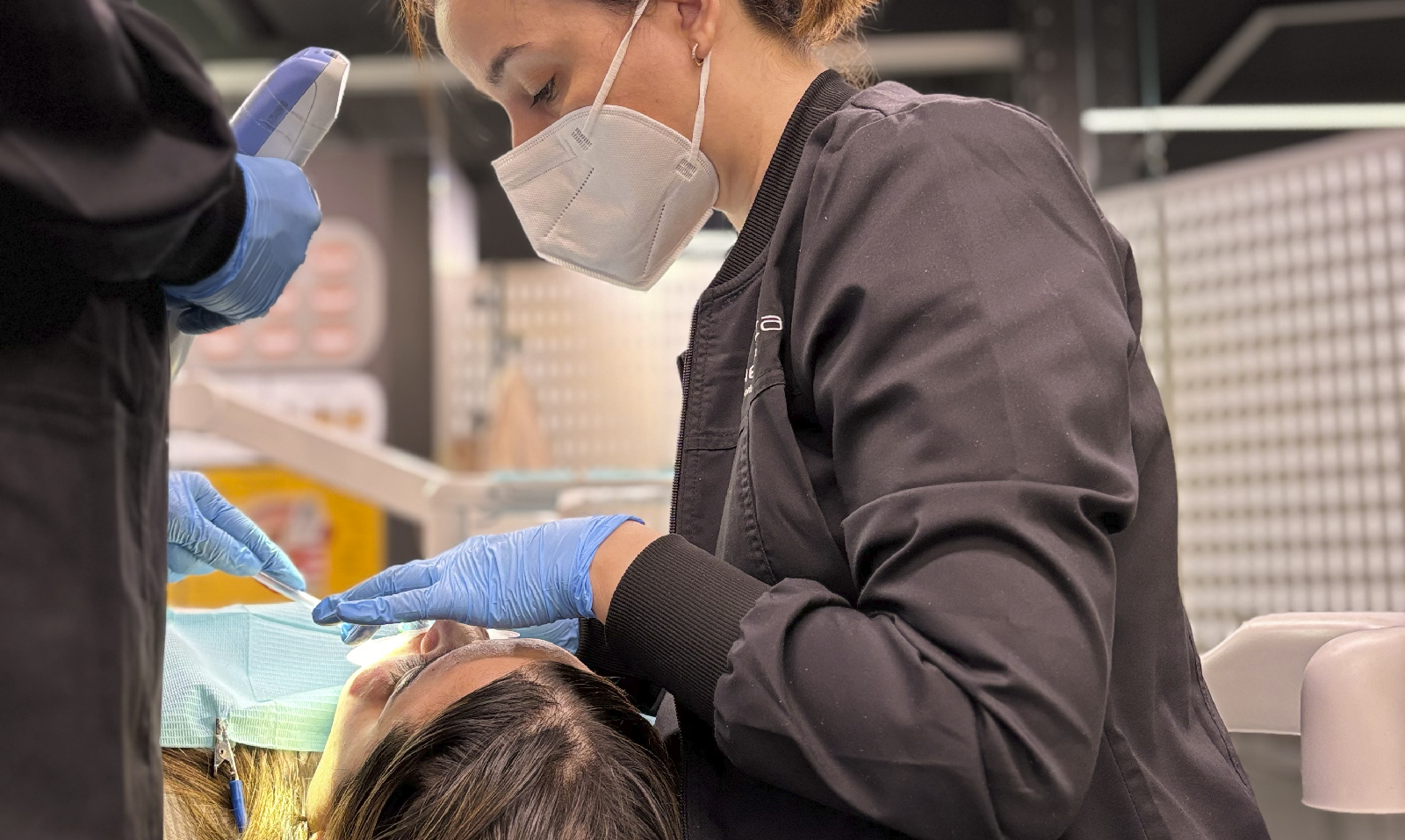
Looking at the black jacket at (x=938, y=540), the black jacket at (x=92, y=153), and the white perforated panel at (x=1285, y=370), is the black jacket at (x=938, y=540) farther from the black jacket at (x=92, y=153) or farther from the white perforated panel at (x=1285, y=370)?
the white perforated panel at (x=1285, y=370)

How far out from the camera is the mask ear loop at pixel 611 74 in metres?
1.33

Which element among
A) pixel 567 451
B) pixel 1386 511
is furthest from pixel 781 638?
pixel 567 451

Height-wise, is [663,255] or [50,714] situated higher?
[663,255]

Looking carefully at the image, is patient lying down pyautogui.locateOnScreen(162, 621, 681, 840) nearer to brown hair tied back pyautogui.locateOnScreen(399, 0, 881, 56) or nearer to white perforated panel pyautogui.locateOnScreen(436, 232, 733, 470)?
brown hair tied back pyautogui.locateOnScreen(399, 0, 881, 56)

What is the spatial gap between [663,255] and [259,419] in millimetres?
1577

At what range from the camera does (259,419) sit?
2740 mm

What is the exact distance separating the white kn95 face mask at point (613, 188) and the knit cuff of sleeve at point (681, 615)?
0.49 metres

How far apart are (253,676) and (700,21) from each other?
40.4 inches

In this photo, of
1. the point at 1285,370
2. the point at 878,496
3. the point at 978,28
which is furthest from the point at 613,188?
the point at 978,28

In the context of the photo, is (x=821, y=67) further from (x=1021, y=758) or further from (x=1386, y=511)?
(x=1386, y=511)

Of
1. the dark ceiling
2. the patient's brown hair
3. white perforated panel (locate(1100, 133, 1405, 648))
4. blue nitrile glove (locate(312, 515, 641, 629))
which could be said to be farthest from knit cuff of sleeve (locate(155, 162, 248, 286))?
the dark ceiling

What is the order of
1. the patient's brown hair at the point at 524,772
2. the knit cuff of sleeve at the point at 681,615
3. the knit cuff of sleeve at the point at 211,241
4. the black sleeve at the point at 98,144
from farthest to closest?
the patient's brown hair at the point at 524,772
the knit cuff of sleeve at the point at 681,615
the knit cuff of sleeve at the point at 211,241
the black sleeve at the point at 98,144

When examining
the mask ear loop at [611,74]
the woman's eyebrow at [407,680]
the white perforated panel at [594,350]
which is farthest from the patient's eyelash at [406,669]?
the white perforated panel at [594,350]

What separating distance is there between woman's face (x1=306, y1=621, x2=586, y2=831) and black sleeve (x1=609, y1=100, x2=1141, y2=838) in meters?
0.29
